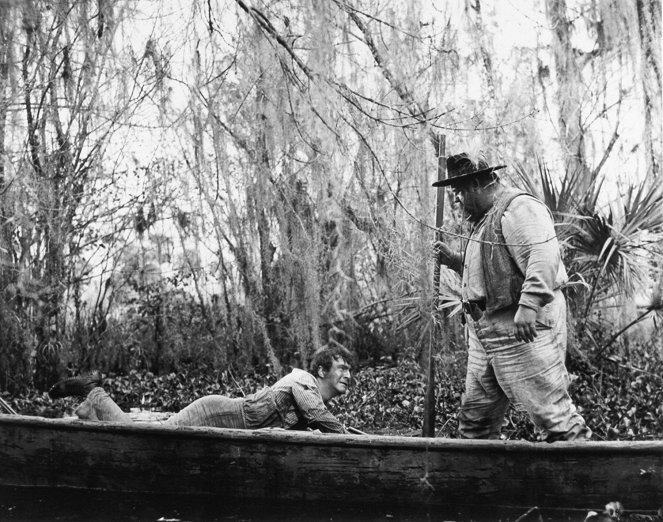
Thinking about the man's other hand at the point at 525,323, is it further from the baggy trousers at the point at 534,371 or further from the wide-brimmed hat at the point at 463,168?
the wide-brimmed hat at the point at 463,168

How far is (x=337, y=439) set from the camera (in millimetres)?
4938

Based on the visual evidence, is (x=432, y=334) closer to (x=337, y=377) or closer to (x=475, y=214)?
(x=337, y=377)

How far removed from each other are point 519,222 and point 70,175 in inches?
258

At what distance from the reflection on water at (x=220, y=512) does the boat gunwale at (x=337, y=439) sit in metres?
0.40

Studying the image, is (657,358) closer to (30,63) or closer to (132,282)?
(132,282)

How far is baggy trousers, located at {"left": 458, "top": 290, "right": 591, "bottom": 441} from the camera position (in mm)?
4699

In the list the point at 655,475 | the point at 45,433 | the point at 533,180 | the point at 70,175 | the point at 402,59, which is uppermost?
the point at 402,59

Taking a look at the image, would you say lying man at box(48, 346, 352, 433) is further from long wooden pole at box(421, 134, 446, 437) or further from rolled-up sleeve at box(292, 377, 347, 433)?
long wooden pole at box(421, 134, 446, 437)

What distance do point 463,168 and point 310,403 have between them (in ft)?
5.82

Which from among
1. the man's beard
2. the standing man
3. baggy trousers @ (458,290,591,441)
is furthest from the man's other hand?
the man's beard

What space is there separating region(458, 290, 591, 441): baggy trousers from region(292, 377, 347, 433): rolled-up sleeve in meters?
1.01

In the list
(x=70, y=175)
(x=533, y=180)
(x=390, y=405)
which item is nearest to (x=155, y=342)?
(x=70, y=175)

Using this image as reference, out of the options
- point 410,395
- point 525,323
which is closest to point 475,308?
point 525,323

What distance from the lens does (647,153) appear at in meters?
11.2
